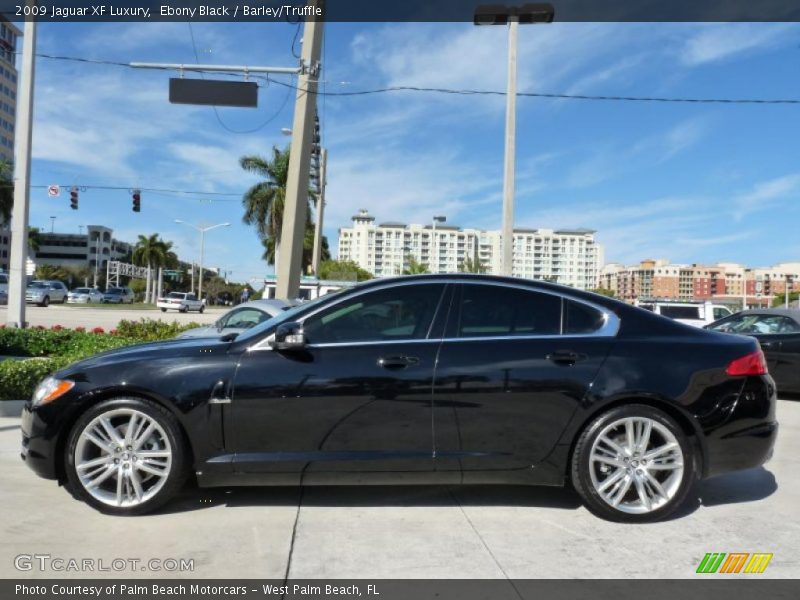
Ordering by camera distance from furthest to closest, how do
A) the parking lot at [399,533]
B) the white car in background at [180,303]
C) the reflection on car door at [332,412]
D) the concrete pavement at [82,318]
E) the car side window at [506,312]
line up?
the white car in background at [180,303] < the concrete pavement at [82,318] < the car side window at [506,312] < the reflection on car door at [332,412] < the parking lot at [399,533]

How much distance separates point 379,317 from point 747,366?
7.86 feet

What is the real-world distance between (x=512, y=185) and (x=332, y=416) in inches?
390

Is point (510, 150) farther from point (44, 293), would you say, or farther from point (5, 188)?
point (5, 188)

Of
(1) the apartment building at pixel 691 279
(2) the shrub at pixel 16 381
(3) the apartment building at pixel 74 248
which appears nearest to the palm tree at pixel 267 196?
(2) the shrub at pixel 16 381

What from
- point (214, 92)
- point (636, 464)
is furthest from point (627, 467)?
point (214, 92)

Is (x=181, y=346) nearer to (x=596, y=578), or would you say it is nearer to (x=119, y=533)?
(x=119, y=533)

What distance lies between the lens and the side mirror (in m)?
3.88

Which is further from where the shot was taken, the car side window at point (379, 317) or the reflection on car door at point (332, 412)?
the car side window at point (379, 317)

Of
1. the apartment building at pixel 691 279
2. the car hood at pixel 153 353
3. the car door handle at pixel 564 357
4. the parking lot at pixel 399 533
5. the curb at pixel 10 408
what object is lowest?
the parking lot at pixel 399 533

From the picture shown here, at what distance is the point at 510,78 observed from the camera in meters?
12.7

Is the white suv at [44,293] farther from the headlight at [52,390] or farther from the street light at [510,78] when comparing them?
the headlight at [52,390]

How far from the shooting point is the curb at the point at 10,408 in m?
6.61

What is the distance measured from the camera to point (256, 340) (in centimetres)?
400

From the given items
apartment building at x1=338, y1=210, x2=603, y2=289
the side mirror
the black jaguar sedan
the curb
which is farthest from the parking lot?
apartment building at x1=338, y1=210, x2=603, y2=289
